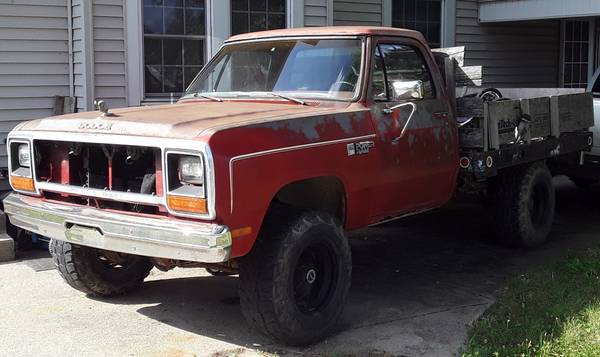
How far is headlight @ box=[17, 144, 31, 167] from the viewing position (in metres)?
4.69

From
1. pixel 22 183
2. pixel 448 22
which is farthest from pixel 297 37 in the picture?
pixel 448 22

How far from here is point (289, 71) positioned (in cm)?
522

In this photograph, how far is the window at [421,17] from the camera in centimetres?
1134

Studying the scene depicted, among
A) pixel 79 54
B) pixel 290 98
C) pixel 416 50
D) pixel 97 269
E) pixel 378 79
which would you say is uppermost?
pixel 79 54

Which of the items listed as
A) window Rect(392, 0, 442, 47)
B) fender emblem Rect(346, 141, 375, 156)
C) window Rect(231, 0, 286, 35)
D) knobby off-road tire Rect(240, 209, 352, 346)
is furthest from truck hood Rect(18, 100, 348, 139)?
window Rect(392, 0, 442, 47)

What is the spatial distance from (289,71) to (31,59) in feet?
13.6

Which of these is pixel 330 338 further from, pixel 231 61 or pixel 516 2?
pixel 516 2

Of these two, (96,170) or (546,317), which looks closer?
(96,170)

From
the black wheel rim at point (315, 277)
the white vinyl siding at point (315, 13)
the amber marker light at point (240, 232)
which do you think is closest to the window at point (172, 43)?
the white vinyl siding at point (315, 13)

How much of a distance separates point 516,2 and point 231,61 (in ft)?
24.9

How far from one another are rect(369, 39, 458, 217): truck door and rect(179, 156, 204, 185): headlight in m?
1.52

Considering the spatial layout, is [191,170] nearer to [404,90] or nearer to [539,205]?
[404,90]

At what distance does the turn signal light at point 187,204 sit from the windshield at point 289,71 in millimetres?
1502

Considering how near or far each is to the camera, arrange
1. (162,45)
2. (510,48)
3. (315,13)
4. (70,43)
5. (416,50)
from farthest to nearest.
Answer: (510,48) < (315,13) < (162,45) < (70,43) < (416,50)
